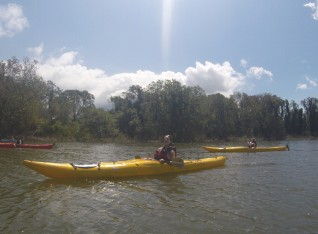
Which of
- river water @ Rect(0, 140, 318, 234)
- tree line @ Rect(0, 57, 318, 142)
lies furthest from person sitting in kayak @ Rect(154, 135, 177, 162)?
tree line @ Rect(0, 57, 318, 142)

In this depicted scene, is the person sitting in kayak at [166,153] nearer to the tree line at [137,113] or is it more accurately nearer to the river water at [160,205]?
the river water at [160,205]

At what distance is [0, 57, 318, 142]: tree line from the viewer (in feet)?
137

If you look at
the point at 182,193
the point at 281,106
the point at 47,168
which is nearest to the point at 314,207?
the point at 182,193

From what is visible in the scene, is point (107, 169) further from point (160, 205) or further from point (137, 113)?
point (137, 113)

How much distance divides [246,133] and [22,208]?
6705 centimetres

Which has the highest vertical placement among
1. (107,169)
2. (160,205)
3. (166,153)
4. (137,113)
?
(137,113)

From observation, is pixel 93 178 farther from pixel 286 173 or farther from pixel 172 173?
pixel 286 173

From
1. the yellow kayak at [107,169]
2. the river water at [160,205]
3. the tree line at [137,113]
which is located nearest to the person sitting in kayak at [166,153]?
the yellow kayak at [107,169]

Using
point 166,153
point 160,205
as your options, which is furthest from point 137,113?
point 160,205

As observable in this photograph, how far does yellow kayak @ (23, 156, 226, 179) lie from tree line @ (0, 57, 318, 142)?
33100 millimetres

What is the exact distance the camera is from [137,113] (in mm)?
67875

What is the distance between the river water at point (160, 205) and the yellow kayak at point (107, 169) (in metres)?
0.28

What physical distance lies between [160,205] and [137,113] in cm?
6005

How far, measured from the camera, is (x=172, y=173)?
1303 centimetres
